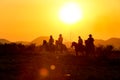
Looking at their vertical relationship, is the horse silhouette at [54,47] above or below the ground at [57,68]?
above

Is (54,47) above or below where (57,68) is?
above

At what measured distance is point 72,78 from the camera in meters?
34.7

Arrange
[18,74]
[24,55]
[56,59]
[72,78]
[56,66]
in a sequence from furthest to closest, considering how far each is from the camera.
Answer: [24,55] → [56,59] → [56,66] → [18,74] → [72,78]

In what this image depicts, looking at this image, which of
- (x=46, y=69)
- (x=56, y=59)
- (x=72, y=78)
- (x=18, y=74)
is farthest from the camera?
(x=56, y=59)

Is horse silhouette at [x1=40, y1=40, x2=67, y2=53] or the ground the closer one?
the ground

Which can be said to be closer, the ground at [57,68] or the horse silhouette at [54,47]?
the ground at [57,68]

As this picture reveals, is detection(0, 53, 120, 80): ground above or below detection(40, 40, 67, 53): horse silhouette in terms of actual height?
below

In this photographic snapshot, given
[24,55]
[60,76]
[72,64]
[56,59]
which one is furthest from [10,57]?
[60,76]

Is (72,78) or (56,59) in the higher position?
(56,59)

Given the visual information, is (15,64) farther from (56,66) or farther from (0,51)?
(0,51)

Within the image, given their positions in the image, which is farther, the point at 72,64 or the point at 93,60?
the point at 93,60

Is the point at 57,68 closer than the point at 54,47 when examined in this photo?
Yes

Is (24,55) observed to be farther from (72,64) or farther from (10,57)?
(72,64)

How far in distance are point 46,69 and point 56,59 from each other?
10.2 meters
